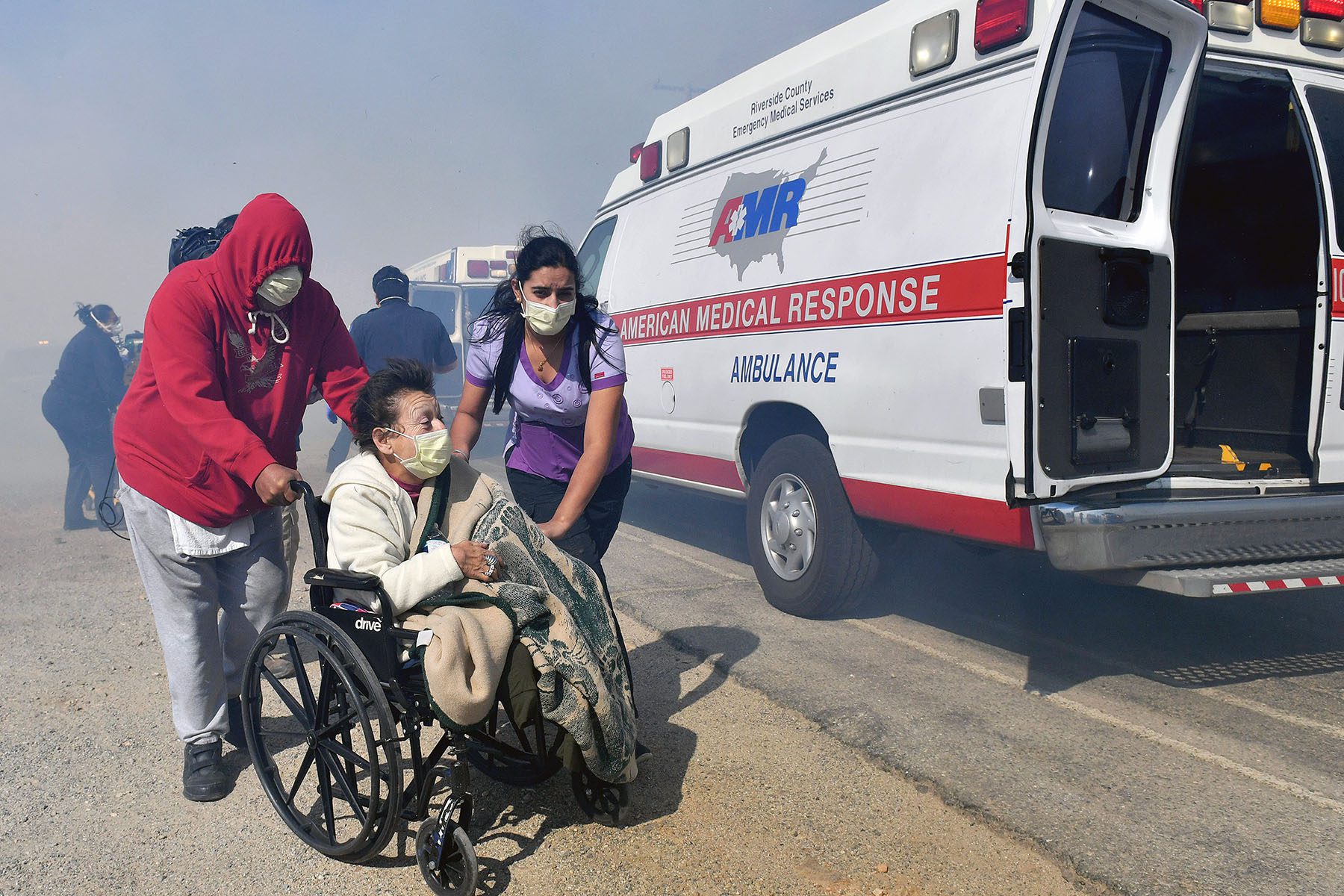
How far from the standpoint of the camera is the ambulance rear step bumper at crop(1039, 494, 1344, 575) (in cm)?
362

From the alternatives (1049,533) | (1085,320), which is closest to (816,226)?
(1085,320)

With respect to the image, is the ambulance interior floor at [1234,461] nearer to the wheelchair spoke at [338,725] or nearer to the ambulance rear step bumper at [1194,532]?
the ambulance rear step bumper at [1194,532]

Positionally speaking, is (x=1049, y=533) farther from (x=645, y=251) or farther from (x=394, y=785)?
(x=645, y=251)

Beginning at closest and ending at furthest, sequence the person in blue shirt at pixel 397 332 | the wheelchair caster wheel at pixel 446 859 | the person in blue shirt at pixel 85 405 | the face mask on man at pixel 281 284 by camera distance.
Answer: the wheelchair caster wheel at pixel 446 859
the face mask on man at pixel 281 284
the person in blue shirt at pixel 397 332
the person in blue shirt at pixel 85 405

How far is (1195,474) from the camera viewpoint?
419 centimetres

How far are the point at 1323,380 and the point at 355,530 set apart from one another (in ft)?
12.7

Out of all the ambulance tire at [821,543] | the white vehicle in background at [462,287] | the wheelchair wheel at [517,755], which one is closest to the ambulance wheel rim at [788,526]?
the ambulance tire at [821,543]

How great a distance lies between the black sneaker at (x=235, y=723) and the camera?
367 centimetres

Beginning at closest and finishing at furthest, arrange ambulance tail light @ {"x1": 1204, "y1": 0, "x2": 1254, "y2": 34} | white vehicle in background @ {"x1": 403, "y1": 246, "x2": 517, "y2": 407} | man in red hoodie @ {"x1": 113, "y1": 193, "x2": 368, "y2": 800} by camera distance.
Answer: man in red hoodie @ {"x1": 113, "y1": 193, "x2": 368, "y2": 800} < ambulance tail light @ {"x1": 1204, "y1": 0, "x2": 1254, "y2": 34} < white vehicle in background @ {"x1": 403, "y1": 246, "x2": 517, "y2": 407}

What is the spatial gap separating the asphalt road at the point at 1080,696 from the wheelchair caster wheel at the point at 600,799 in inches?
38.6

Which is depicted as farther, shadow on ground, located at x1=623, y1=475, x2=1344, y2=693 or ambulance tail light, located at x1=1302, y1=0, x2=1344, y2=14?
shadow on ground, located at x1=623, y1=475, x2=1344, y2=693

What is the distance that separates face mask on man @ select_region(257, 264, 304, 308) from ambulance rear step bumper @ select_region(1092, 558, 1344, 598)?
2.94 meters

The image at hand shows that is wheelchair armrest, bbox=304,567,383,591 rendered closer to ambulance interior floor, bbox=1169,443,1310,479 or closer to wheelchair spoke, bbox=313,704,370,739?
wheelchair spoke, bbox=313,704,370,739

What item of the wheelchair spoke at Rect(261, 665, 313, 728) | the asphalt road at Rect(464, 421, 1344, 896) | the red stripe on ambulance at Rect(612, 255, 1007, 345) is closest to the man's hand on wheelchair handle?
the wheelchair spoke at Rect(261, 665, 313, 728)
